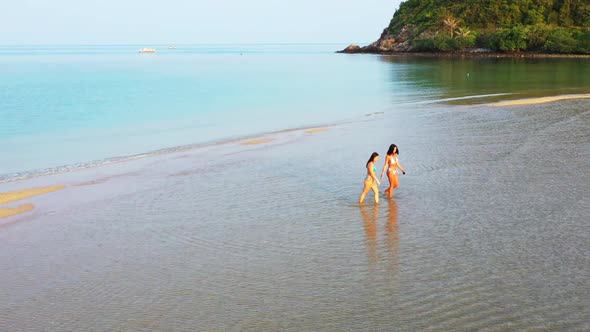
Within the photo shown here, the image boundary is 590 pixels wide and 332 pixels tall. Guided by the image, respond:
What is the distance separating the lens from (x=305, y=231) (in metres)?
13.8

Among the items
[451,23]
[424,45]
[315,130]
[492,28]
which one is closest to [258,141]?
[315,130]

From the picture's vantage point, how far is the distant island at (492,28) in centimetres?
10569

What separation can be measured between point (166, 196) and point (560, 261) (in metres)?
10.9

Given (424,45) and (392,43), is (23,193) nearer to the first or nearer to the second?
(424,45)

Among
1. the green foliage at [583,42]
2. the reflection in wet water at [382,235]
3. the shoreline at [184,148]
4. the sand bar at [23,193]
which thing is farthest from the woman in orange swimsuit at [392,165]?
the green foliage at [583,42]

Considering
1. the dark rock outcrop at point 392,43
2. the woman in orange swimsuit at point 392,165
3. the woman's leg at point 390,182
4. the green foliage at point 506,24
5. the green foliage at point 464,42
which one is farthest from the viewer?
the dark rock outcrop at point 392,43

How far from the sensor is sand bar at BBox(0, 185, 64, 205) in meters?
17.9

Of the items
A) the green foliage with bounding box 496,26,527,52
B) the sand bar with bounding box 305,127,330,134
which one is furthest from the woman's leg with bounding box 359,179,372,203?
the green foliage with bounding box 496,26,527,52

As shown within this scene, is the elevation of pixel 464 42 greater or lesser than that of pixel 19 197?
lesser

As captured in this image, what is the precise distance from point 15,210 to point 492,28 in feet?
399

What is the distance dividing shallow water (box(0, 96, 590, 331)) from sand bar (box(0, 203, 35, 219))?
0.40 meters

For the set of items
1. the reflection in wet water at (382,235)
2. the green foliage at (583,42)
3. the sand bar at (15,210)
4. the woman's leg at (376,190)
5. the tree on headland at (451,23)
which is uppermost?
the tree on headland at (451,23)

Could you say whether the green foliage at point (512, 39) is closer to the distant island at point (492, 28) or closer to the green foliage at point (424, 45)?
the distant island at point (492, 28)

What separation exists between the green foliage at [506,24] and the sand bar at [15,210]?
100742 mm
